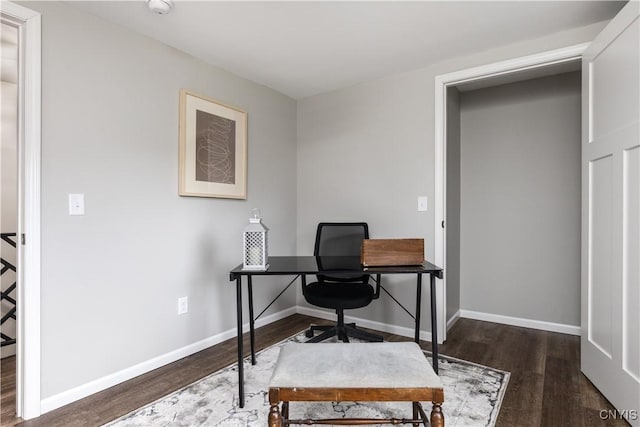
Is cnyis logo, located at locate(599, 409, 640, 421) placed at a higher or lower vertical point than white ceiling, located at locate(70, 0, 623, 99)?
lower

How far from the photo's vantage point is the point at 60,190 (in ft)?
5.78

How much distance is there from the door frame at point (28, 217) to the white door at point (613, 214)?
9.16 ft

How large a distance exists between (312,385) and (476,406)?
3.36 feet

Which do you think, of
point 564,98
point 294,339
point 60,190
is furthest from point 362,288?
point 564,98

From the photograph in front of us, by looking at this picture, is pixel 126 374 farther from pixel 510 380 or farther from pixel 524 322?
pixel 524 322

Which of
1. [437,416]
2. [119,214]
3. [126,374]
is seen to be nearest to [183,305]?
[126,374]

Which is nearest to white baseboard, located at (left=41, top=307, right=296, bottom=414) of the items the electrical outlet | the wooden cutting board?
the electrical outlet

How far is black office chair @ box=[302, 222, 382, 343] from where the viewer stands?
2.23 metres

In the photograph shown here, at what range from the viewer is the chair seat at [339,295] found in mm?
2229

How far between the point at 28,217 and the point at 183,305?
1063mm

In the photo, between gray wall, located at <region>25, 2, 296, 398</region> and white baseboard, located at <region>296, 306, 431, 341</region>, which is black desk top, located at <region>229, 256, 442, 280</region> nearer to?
gray wall, located at <region>25, 2, 296, 398</region>

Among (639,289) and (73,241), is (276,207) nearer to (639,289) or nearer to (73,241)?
(73,241)

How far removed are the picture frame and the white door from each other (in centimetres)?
235

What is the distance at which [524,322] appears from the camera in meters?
2.98
